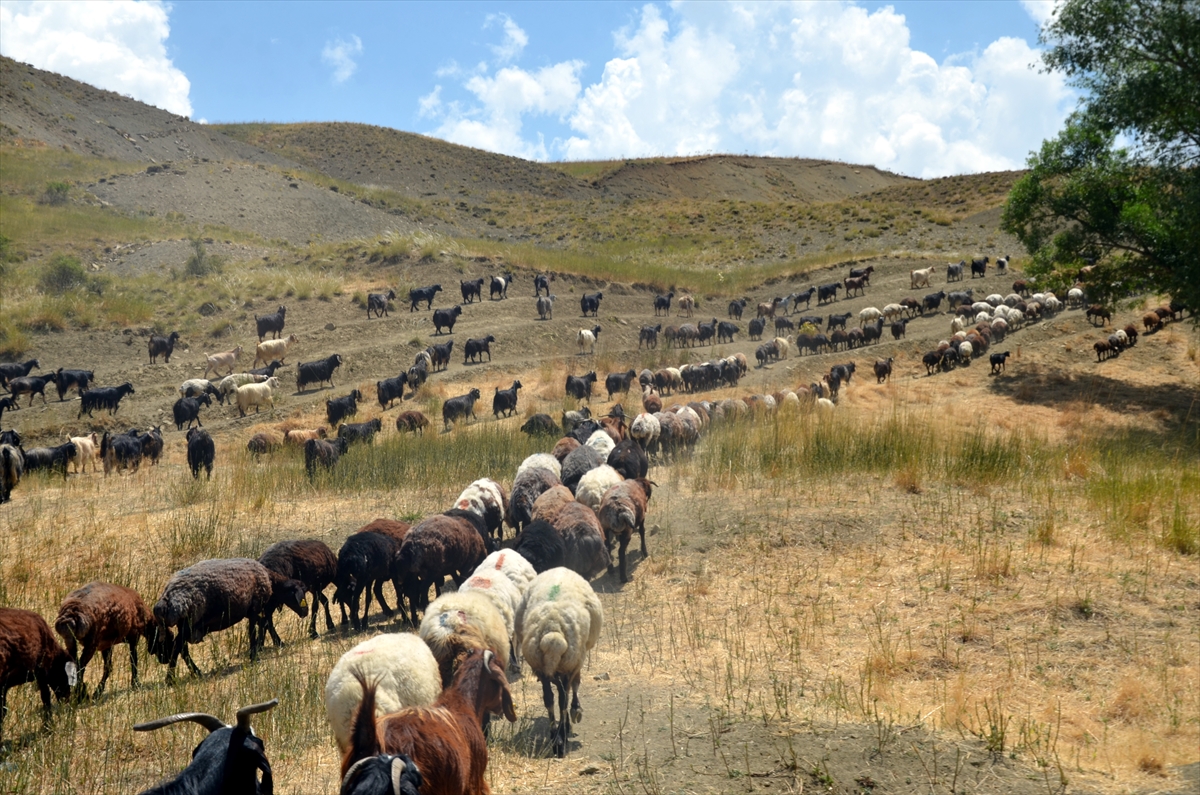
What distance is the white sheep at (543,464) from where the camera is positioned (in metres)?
13.2

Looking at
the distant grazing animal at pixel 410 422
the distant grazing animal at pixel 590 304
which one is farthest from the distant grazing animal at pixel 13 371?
the distant grazing animal at pixel 590 304

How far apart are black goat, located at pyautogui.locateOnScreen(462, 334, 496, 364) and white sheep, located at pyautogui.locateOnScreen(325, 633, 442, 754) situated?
81.5ft

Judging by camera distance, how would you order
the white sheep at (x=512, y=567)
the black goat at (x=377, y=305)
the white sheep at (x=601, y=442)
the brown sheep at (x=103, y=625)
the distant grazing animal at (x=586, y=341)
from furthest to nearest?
the black goat at (x=377, y=305), the distant grazing animal at (x=586, y=341), the white sheep at (x=601, y=442), the white sheep at (x=512, y=567), the brown sheep at (x=103, y=625)

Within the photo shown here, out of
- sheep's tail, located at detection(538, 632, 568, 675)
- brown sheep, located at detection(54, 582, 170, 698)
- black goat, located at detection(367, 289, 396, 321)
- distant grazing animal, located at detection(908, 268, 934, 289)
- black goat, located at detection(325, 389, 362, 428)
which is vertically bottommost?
brown sheep, located at detection(54, 582, 170, 698)

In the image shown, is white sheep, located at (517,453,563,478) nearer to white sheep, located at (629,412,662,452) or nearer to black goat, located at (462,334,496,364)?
white sheep, located at (629,412,662,452)

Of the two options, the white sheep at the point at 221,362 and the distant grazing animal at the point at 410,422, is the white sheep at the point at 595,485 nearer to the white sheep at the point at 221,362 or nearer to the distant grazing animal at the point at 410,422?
the distant grazing animal at the point at 410,422

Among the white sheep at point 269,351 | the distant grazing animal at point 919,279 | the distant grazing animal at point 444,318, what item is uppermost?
the distant grazing animal at point 919,279

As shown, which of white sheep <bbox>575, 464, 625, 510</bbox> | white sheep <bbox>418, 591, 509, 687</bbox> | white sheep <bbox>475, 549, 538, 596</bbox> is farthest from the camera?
white sheep <bbox>575, 464, 625, 510</bbox>

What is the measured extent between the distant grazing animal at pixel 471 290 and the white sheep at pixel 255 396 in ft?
36.5

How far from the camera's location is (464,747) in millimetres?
4828

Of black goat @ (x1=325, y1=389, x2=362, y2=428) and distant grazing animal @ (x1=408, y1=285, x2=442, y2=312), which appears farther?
distant grazing animal @ (x1=408, y1=285, x2=442, y2=312)

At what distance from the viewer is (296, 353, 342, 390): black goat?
27531 millimetres

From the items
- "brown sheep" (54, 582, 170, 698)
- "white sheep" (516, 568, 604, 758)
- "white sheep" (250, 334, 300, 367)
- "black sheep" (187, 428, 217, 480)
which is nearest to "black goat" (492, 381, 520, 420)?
"black sheep" (187, 428, 217, 480)

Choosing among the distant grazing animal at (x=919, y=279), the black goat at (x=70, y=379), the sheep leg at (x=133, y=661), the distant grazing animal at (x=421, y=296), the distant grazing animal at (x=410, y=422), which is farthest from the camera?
the distant grazing animal at (x=919, y=279)
